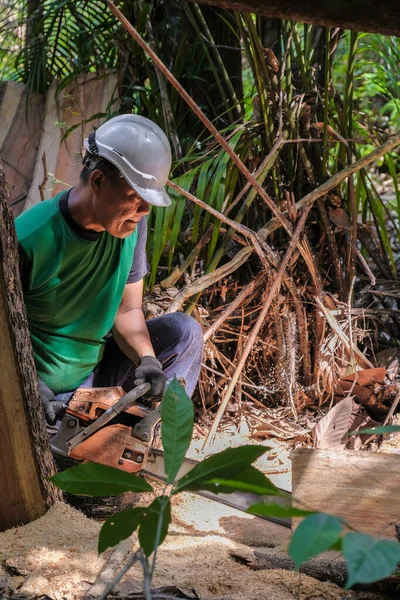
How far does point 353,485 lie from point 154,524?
2.78 feet


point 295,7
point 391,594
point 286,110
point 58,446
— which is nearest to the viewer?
point 295,7

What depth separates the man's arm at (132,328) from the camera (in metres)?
2.51

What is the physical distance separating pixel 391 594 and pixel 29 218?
1.58 m

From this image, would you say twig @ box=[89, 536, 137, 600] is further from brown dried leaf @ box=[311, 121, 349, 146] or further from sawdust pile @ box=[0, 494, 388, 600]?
brown dried leaf @ box=[311, 121, 349, 146]

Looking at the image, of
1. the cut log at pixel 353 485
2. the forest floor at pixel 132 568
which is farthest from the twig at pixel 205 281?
the cut log at pixel 353 485

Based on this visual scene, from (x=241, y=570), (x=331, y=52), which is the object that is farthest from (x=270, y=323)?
(x=241, y=570)

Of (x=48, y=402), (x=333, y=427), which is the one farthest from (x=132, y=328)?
(x=333, y=427)

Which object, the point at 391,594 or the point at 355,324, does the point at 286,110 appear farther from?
the point at 391,594

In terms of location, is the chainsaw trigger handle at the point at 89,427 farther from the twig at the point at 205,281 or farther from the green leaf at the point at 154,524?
the green leaf at the point at 154,524

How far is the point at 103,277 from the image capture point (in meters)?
2.50

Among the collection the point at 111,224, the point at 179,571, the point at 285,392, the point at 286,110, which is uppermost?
the point at 286,110

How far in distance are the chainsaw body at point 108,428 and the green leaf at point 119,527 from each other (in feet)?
3.13

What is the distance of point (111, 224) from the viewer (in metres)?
2.27

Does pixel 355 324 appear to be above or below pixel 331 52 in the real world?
below
